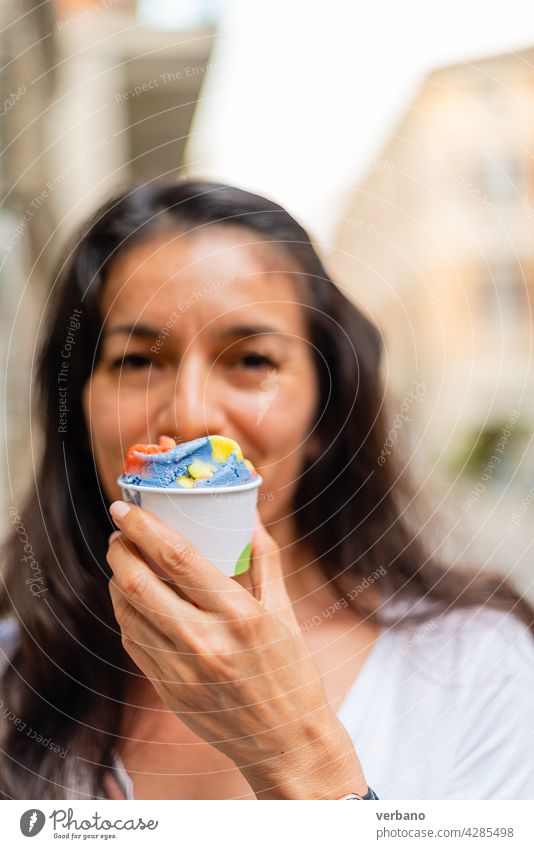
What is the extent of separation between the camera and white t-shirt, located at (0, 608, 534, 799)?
64 cm

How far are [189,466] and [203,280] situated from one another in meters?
0.17

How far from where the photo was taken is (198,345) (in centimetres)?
61

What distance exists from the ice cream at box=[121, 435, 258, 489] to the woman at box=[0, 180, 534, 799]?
6cm

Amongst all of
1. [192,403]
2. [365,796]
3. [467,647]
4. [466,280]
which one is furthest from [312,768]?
[466,280]

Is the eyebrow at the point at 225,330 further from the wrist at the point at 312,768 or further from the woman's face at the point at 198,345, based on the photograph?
the wrist at the point at 312,768

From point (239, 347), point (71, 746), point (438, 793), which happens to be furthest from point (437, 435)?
point (71, 746)

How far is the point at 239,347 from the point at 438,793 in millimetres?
418

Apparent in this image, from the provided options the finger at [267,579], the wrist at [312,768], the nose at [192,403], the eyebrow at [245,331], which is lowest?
the wrist at [312,768]

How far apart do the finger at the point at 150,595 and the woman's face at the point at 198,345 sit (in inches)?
4.3

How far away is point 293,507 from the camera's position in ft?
2.23

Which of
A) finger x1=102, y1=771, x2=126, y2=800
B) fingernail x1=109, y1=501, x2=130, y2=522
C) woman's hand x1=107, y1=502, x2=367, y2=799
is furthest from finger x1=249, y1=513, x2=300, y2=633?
finger x1=102, y1=771, x2=126, y2=800

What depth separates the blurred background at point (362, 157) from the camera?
66 centimetres

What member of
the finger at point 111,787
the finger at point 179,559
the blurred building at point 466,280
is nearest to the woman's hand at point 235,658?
the finger at point 179,559

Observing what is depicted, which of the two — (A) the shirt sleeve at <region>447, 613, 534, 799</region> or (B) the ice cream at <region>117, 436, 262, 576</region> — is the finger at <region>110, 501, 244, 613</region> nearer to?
(B) the ice cream at <region>117, 436, 262, 576</region>
